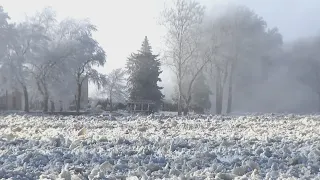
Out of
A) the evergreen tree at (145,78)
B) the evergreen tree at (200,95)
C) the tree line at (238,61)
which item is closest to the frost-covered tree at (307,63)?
the tree line at (238,61)

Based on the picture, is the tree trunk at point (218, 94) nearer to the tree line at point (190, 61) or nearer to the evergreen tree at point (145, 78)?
the tree line at point (190, 61)

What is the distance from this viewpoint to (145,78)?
55.4m

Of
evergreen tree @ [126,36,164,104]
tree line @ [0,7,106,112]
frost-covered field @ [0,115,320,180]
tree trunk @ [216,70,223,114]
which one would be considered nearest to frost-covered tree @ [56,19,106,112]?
Result: tree line @ [0,7,106,112]

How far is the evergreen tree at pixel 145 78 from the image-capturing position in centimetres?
5553

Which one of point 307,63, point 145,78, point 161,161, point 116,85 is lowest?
point 161,161

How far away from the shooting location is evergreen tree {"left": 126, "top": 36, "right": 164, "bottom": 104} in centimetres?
5553

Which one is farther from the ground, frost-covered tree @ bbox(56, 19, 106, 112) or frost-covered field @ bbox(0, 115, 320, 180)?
frost-covered tree @ bbox(56, 19, 106, 112)

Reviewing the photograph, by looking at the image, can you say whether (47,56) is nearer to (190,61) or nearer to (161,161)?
(190,61)

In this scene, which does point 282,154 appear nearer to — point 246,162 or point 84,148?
point 246,162

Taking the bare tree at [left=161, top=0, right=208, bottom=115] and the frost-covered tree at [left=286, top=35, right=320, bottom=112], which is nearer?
the bare tree at [left=161, top=0, right=208, bottom=115]

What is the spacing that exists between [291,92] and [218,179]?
6569cm

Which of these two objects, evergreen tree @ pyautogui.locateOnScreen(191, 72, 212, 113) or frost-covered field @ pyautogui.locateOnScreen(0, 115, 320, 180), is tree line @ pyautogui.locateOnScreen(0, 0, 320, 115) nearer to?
evergreen tree @ pyautogui.locateOnScreen(191, 72, 212, 113)

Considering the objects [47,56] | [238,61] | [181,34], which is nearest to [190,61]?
[181,34]

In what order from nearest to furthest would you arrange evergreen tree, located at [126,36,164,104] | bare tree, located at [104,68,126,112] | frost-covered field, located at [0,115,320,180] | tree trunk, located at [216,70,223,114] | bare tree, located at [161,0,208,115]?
frost-covered field, located at [0,115,320,180]
bare tree, located at [161,0,208,115]
evergreen tree, located at [126,36,164,104]
tree trunk, located at [216,70,223,114]
bare tree, located at [104,68,126,112]
